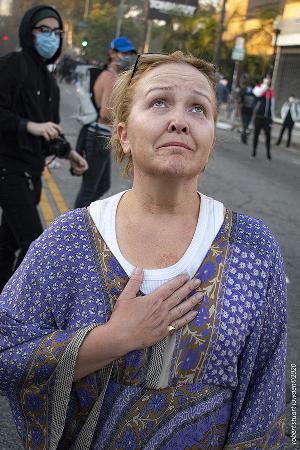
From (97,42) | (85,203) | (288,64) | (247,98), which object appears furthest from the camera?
(97,42)

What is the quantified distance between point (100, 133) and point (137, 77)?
3.81 m

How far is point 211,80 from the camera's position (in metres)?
1.85

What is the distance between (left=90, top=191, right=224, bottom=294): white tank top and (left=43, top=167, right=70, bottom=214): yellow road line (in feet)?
18.4

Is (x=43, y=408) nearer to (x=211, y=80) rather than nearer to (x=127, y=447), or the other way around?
(x=127, y=447)

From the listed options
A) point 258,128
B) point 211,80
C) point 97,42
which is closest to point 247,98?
point 258,128

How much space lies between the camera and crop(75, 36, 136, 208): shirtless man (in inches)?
220

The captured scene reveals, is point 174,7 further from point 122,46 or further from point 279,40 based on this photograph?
point 122,46

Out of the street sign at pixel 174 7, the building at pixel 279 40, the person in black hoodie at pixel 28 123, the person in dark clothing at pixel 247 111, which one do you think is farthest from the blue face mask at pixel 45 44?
the street sign at pixel 174 7

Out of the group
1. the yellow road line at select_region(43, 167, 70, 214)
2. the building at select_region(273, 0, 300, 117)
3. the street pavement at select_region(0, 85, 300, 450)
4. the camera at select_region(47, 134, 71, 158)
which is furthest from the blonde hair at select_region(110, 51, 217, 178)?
the building at select_region(273, 0, 300, 117)

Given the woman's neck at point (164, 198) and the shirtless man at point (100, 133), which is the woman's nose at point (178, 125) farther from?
the shirtless man at point (100, 133)

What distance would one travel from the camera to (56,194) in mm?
8602

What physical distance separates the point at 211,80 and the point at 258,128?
48.0 ft

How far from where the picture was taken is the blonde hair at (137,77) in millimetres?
1794

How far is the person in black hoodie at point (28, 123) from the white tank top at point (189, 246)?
197 centimetres
